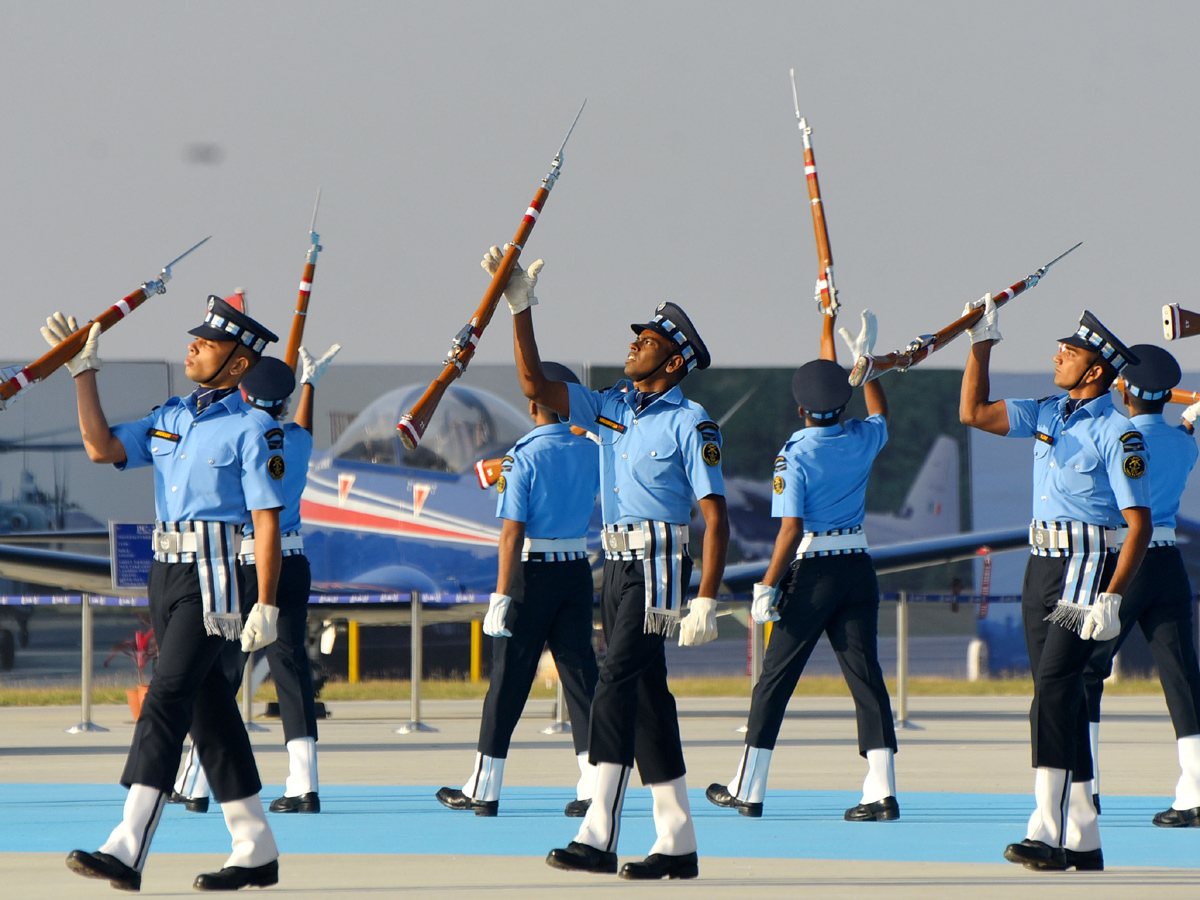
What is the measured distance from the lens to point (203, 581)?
16.4 ft

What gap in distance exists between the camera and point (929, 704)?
17516mm

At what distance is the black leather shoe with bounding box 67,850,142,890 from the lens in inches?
185

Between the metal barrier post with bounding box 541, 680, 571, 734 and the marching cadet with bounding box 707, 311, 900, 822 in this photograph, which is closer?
the marching cadet with bounding box 707, 311, 900, 822

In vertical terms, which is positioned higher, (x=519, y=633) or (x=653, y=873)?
(x=519, y=633)

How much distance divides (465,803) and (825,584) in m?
1.96

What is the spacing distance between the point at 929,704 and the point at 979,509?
6.96m

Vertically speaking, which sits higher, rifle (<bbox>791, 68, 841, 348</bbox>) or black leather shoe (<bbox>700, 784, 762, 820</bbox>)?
rifle (<bbox>791, 68, 841, 348</bbox>)

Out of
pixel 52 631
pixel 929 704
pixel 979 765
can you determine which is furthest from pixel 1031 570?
pixel 52 631

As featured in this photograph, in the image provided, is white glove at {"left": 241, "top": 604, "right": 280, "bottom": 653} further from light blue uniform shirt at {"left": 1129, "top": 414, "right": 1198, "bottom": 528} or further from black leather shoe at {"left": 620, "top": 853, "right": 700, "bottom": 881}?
light blue uniform shirt at {"left": 1129, "top": 414, "right": 1198, "bottom": 528}

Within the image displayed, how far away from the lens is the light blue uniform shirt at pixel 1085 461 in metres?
5.61

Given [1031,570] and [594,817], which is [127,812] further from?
[1031,570]

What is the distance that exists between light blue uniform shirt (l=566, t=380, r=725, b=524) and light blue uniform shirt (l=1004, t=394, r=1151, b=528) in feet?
3.91

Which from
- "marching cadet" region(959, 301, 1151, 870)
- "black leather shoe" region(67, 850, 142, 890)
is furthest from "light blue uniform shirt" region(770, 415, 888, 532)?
"black leather shoe" region(67, 850, 142, 890)

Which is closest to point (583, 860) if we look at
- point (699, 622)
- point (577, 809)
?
point (699, 622)
